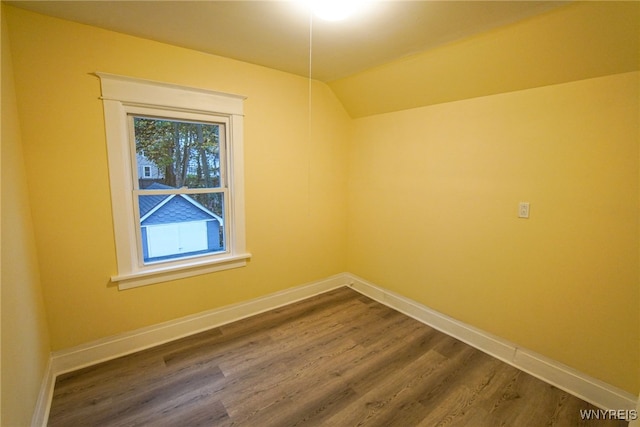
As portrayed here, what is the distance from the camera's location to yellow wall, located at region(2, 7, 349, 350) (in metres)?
1.86

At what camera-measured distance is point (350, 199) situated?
3.59 meters

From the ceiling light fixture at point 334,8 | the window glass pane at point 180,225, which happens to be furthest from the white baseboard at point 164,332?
the ceiling light fixture at point 334,8

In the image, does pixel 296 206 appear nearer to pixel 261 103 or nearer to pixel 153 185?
pixel 261 103

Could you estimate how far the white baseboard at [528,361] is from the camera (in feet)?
6.02

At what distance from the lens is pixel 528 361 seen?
7.13 ft

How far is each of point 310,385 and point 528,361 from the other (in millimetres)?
1644

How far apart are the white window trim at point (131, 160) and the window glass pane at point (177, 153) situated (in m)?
0.11

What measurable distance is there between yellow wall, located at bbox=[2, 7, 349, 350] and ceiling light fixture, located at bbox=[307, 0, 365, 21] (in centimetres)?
110

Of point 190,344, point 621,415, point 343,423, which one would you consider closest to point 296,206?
point 190,344

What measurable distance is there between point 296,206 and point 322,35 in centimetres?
162

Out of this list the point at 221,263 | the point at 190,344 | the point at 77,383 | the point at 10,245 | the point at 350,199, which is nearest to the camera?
the point at 10,245

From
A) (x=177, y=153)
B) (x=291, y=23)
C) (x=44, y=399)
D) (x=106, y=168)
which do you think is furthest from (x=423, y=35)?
(x=44, y=399)

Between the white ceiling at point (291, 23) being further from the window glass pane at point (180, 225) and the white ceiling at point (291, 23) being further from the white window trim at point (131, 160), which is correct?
the window glass pane at point (180, 225)

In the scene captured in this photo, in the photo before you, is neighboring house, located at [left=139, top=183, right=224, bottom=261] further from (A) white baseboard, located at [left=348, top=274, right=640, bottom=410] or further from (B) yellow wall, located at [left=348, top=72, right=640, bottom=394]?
(A) white baseboard, located at [left=348, top=274, right=640, bottom=410]
